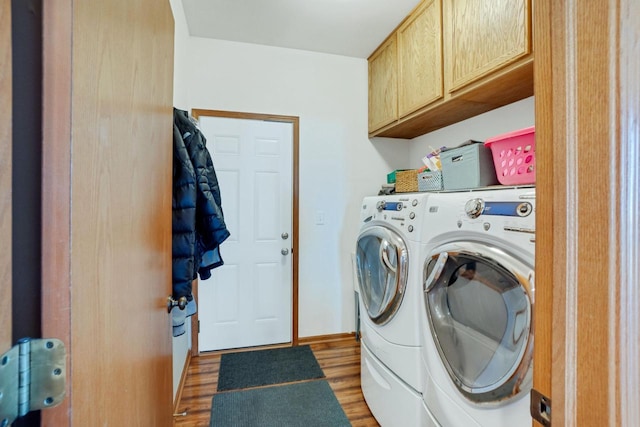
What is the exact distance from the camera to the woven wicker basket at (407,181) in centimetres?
207

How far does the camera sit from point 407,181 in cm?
214

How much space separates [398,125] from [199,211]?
1.67 meters

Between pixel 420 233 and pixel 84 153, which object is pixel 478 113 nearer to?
pixel 420 233

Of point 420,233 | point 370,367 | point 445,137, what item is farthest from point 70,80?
point 445,137

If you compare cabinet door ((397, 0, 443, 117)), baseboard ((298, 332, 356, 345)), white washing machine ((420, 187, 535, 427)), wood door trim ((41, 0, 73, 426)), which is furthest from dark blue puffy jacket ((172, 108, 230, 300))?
cabinet door ((397, 0, 443, 117))

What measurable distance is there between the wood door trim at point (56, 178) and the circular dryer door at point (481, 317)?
972mm

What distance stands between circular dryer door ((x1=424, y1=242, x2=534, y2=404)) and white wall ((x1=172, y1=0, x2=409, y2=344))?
1448 millimetres

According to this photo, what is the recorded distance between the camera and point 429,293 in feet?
3.85

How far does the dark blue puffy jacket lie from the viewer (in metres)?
1.13

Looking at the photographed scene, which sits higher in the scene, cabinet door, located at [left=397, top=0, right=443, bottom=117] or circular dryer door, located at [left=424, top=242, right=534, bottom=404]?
cabinet door, located at [left=397, top=0, right=443, bottom=117]

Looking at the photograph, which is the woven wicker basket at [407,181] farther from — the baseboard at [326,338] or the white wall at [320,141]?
the baseboard at [326,338]

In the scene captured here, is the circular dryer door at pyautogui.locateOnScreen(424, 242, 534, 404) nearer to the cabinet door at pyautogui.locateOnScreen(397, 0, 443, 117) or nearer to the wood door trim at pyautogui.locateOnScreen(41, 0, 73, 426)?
the wood door trim at pyautogui.locateOnScreen(41, 0, 73, 426)

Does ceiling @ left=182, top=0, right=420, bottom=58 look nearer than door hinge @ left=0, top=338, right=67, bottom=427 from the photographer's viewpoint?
No

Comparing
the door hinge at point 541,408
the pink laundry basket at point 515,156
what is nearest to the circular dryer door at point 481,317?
the door hinge at point 541,408
